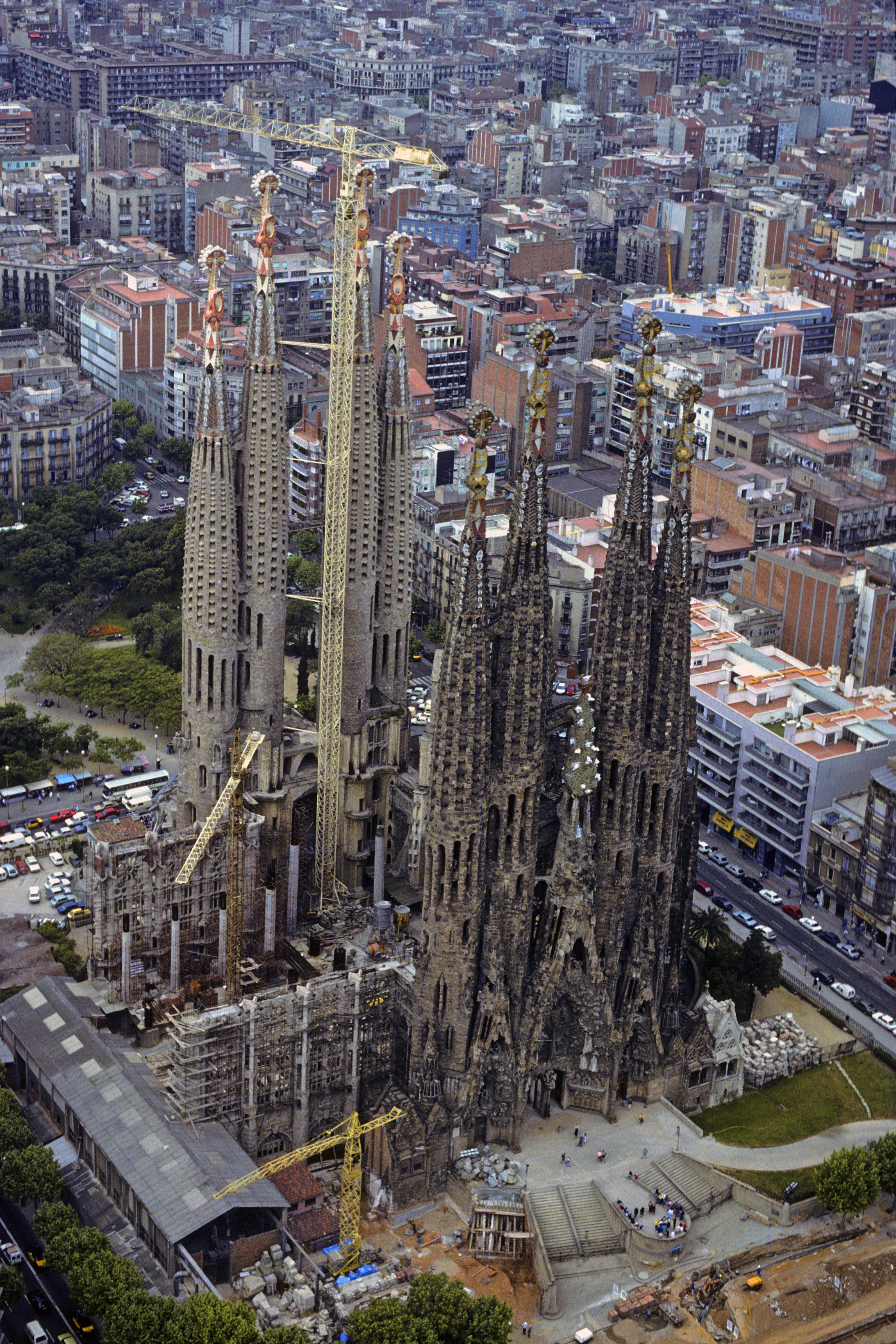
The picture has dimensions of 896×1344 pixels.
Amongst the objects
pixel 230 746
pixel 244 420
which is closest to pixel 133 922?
pixel 230 746

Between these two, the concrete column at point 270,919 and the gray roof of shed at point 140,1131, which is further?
the concrete column at point 270,919

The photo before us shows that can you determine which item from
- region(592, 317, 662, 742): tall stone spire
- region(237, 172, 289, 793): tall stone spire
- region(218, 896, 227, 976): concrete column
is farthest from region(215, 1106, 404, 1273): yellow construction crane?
region(237, 172, 289, 793): tall stone spire

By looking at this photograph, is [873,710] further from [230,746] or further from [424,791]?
[230,746]

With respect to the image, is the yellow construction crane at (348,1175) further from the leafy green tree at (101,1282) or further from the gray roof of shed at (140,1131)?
the leafy green tree at (101,1282)

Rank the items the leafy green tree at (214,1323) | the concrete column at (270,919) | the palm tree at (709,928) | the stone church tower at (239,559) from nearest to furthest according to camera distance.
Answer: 1. the leafy green tree at (214,1323)
2. the stone church tower at (239,559)
3. the concrete column at (270,919)
4. the palm tree at (709,928)

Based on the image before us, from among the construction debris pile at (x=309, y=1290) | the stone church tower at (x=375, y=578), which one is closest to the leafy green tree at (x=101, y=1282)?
the construction debris pile at (x=309, y=1290)

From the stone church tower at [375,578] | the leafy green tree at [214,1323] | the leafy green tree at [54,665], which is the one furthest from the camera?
the leafy green tree at [54,665]

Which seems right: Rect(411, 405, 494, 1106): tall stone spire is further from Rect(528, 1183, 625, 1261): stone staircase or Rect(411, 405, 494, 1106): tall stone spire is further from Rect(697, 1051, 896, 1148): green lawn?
Rect(697, 1051, 896, 1148): green lawn
